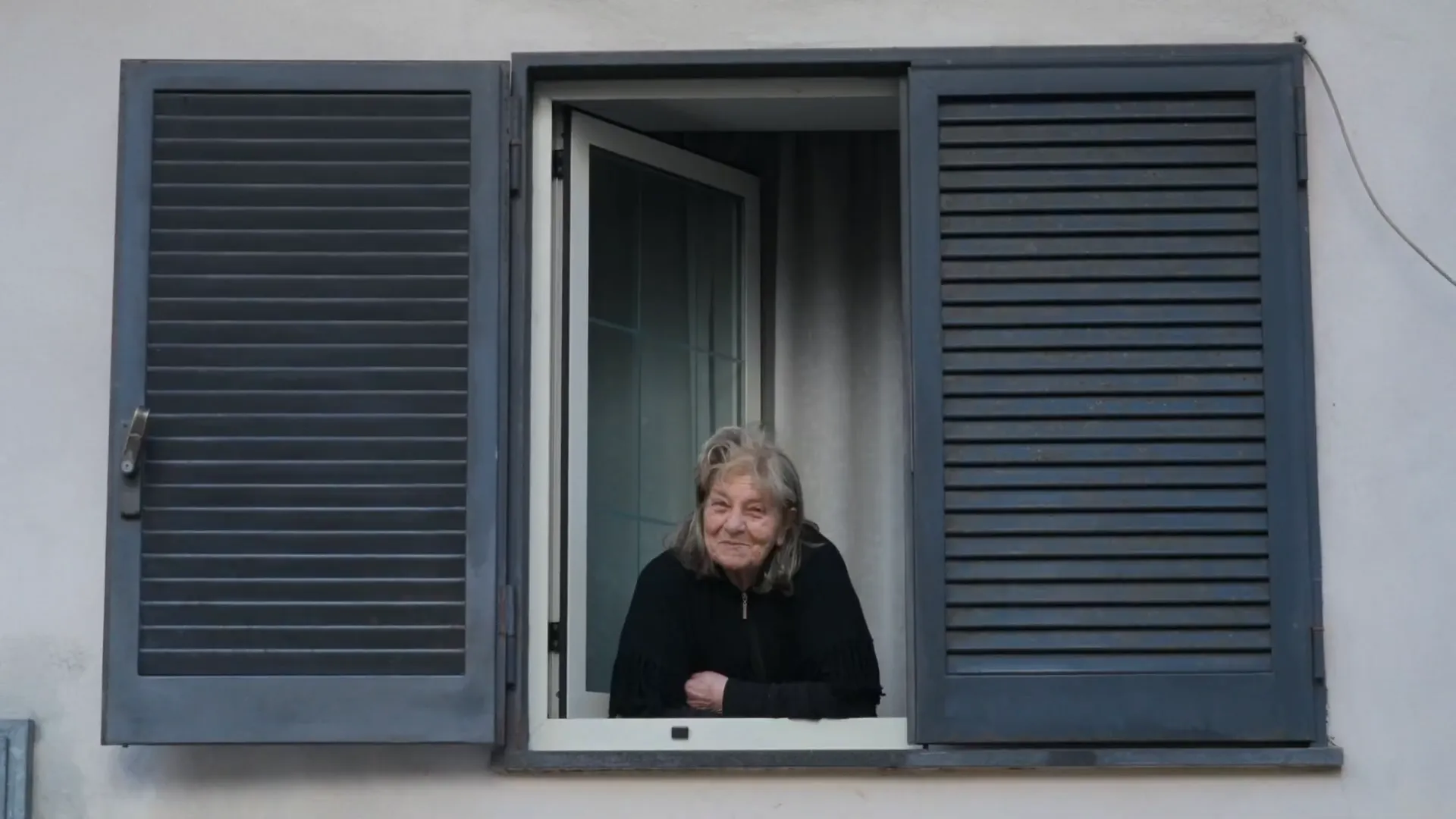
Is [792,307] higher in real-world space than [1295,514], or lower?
higher

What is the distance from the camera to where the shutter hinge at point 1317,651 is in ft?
13.7

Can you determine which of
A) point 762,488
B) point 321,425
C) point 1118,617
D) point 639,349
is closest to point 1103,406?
point 1118,617

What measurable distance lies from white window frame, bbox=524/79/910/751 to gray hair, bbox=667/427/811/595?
0.38 m

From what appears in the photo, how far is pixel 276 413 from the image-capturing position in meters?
4.25

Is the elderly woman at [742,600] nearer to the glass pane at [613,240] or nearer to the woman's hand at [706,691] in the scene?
the woman's hand at [706,691]

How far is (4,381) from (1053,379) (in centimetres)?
199

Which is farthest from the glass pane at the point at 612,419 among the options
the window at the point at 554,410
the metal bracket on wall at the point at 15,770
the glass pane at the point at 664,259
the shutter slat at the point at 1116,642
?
the metal bracket on wall at the point at 15,770

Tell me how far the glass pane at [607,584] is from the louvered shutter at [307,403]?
686 mm

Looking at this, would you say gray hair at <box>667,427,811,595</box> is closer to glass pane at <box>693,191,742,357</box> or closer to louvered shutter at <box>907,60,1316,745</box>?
glass pane at <box>693,191,742,357</box>

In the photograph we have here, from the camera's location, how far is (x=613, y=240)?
499cm

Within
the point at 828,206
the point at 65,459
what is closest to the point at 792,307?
the point at 828,206

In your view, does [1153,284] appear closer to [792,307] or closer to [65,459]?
[792,307]

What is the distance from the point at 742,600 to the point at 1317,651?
1290mm

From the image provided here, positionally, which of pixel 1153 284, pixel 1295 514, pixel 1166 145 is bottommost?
pixel 1295 514
